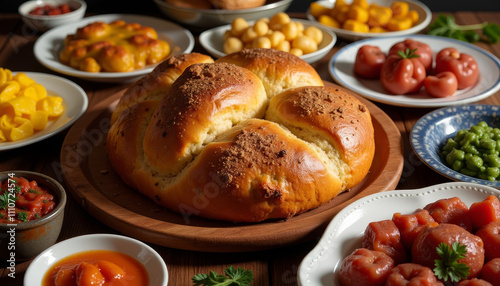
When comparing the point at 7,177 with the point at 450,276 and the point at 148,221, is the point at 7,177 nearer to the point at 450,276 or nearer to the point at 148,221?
the point at 148,221

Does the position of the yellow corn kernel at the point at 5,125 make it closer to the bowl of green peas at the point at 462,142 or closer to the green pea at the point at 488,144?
the bowl of green peas at the point at 462,142

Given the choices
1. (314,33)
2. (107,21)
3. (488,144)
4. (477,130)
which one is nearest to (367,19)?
(314,33)

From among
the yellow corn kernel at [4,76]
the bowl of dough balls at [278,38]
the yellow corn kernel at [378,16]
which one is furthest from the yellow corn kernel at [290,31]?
the yellow corn kernel at [4,76]

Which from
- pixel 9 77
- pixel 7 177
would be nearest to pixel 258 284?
pixel 7 177

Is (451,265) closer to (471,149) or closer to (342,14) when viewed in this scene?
(471,149)

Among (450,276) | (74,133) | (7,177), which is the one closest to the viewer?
(450,276)

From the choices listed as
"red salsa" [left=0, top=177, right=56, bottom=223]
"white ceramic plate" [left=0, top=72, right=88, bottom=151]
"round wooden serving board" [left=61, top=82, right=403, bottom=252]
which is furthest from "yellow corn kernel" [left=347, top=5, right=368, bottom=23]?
"red salsa" [left=0, top=177, right=56, bottom=223]

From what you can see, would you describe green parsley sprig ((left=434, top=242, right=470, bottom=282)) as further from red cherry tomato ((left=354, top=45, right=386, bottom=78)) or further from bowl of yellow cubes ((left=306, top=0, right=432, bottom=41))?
bowl of yellow cubes ((left=306, top=0, right=432, bottom=41))
